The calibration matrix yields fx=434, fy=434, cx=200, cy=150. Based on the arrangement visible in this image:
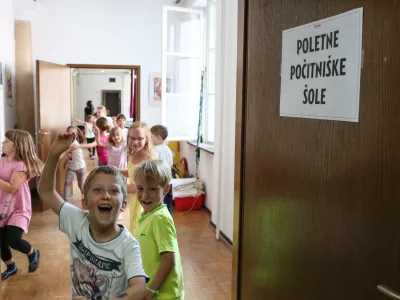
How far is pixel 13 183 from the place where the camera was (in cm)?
319

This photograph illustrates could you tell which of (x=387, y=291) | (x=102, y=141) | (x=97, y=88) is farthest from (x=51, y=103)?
(x=97, y=88)

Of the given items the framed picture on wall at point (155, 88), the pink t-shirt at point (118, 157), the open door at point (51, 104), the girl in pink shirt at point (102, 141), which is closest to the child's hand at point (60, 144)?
the pink t-shirt at point (118, 157)

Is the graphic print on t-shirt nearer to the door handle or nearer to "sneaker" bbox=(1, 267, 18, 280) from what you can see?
the door handle

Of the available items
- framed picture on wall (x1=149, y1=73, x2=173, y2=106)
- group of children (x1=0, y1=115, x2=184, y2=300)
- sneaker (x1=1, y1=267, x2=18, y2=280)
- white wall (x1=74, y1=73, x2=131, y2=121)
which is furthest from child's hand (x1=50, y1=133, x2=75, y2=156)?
white wall (x1=74, y1=73, x2=131, y2=121)

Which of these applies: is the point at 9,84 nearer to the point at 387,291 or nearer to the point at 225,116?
the point at 225,116

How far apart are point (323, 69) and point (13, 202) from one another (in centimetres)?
274

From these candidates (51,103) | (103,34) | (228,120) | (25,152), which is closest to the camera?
(25,152)

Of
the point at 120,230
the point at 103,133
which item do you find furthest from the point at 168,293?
the point at 103,133

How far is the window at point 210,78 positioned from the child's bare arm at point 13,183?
321 centimetres

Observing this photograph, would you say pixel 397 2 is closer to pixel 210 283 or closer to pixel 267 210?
pixel 267 210

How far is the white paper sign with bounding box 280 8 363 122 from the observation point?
124cm

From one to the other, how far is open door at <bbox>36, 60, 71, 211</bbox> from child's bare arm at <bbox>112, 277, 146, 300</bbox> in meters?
4.81

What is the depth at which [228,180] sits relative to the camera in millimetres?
4426

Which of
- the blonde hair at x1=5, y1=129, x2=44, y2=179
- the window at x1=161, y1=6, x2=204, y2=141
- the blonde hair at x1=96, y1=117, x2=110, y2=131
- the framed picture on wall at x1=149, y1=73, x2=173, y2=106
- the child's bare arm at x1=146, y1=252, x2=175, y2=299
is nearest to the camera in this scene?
the child's bare arm at x1=146, y1=252, x2=175, y2=299
